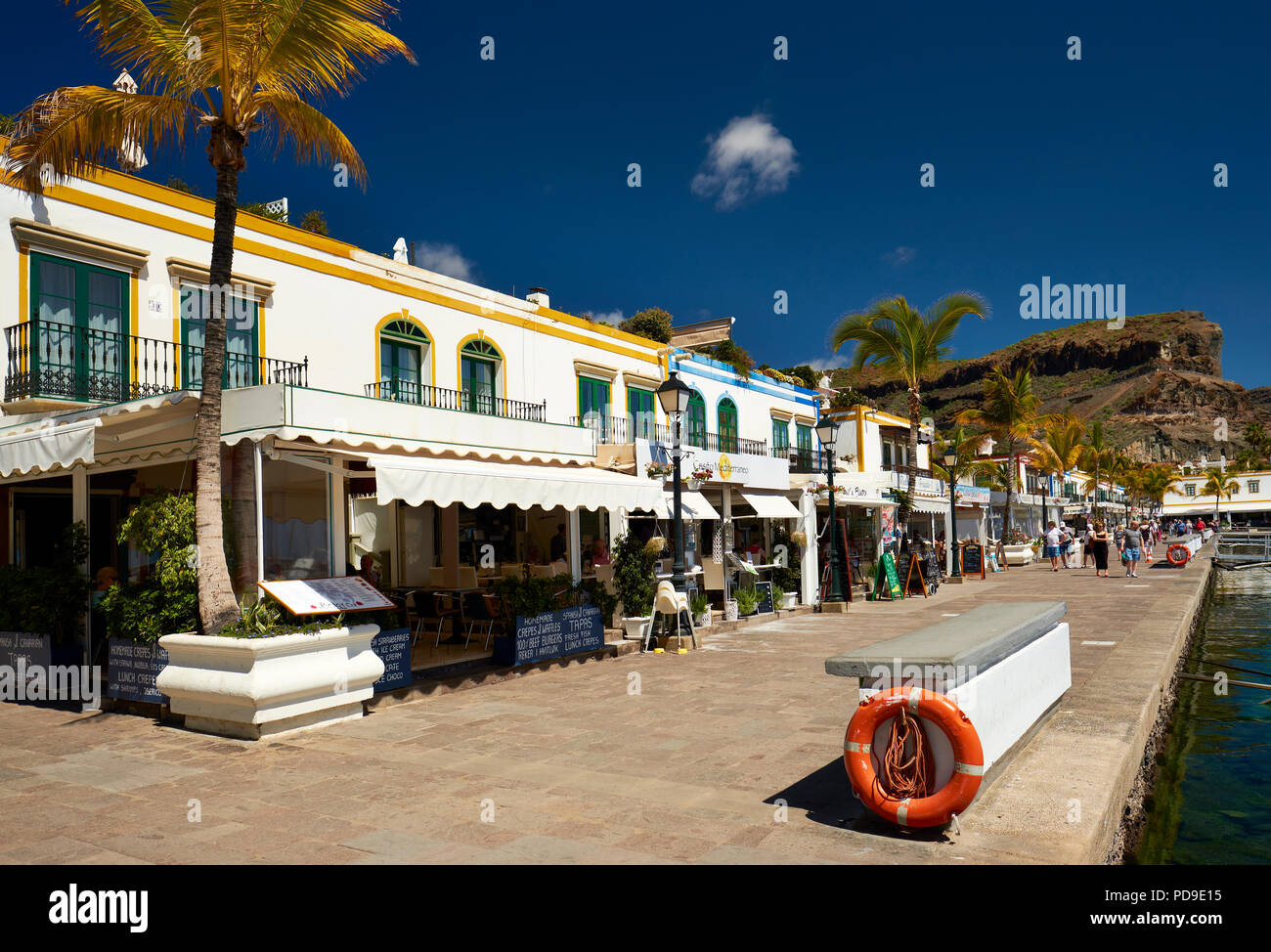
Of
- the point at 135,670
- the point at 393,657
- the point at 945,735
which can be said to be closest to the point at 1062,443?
the point at 393,657

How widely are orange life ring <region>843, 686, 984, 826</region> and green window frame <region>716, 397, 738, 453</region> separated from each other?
18085 mm

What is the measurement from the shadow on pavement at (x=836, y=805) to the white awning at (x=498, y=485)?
455 centimetres

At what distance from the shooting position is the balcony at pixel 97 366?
34.2ft

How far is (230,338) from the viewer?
1287cm

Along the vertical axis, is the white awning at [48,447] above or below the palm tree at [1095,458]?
below

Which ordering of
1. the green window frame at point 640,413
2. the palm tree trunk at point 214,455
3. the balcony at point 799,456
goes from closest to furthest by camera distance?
the palm tree trunk at point 214,455 → the green window frame at point 640,413 → the balcony at point 799,456

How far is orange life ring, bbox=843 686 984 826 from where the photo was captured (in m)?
4.23

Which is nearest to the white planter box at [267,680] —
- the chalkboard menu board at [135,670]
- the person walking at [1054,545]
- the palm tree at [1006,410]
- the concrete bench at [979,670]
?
the chalkboard menu board at [135,670]

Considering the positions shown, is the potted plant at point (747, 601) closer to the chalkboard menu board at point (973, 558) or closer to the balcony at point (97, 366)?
the balcony at point (97, 366)

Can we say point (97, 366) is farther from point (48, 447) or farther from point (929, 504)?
point (929, 504)

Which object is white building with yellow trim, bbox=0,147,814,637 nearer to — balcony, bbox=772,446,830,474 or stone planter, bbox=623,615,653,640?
stone planter, bbox=623,615,653,640

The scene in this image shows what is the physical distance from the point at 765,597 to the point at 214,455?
11.1 meters
